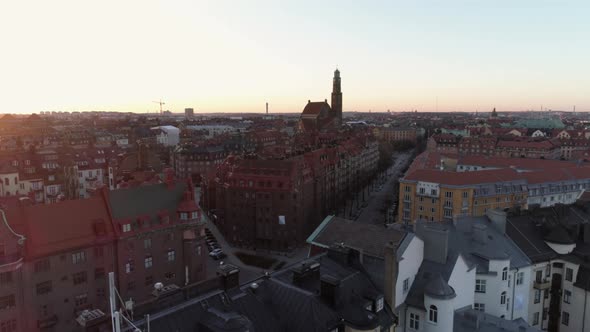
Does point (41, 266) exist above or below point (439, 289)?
below

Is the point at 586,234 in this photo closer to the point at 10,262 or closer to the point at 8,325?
the point at 10,262

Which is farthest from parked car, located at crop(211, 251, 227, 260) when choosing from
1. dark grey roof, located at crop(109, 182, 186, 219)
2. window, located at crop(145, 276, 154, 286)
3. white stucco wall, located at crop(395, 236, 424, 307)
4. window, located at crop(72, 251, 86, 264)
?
white stucco wall, located at crop(395, 236, 424, 307)

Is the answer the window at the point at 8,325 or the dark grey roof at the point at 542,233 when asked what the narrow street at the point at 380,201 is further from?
the window at the point at 8,325

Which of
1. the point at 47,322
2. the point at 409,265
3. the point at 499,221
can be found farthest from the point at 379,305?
the point at 47,322

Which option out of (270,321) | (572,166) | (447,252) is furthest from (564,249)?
(572,166)

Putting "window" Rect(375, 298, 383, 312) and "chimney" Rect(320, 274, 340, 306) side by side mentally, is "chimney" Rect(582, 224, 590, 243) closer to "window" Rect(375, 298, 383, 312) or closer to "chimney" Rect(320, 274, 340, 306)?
"window" Rect(375, 298, 383, 312)

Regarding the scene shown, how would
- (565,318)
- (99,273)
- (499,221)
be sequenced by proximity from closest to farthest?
(565,318) < (499,221) < (99,273)

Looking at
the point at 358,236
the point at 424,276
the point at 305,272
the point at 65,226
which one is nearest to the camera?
the point at 305,272
